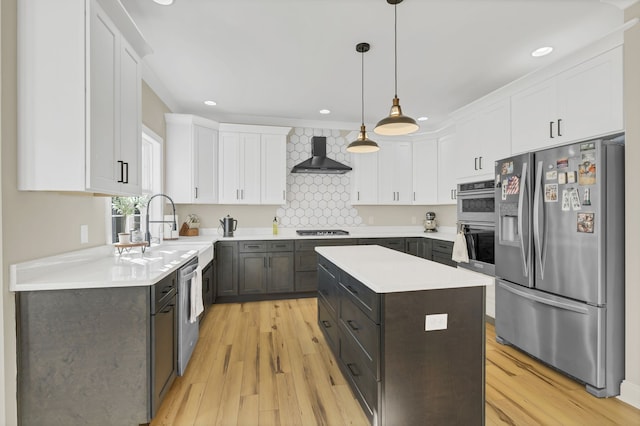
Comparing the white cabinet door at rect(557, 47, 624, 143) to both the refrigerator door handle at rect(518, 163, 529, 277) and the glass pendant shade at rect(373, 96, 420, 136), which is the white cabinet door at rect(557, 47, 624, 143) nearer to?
the refrigerator door handle at rect(518, 163, 529, 277)

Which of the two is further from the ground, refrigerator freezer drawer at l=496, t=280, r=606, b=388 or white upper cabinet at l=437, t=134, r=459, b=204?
white upper cabinet at l=437, t=134, r=459, b=204

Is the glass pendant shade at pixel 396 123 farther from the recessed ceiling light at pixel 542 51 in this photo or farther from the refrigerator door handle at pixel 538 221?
the recessed ceiling light at pixel 542 51

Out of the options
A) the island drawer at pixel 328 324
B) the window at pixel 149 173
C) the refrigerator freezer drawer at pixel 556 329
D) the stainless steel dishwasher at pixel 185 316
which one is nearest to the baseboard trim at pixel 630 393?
the refrigerator freezer drawer at pixel 556 329

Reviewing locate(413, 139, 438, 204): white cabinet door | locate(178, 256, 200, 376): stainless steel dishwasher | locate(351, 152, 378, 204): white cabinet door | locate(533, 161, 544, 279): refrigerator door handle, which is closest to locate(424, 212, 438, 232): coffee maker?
locate(413, 139, 438, 204): white cabinet door

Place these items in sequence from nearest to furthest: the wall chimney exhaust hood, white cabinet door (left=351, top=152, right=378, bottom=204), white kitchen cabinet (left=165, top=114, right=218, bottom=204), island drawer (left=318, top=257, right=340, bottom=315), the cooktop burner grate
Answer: island drawer (left=318, top=257, right=340, bottom=315), white kitchen cabinet (left=165, top=114, right=218, bottom=204), the wall chimney exhaust hood, the cooktop burner grate, white cabinet door (left=351, top=152, right=378, bottom=204)

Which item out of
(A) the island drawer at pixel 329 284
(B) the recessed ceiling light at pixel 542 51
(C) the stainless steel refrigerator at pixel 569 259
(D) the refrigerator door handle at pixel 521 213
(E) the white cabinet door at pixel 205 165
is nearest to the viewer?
(C) the stainless steel refrigerator at pixel 569 259

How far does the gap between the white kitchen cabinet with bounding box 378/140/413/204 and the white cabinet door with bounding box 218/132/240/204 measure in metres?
2.28

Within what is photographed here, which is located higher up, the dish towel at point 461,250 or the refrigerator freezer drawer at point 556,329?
the dish towel at point 461,250

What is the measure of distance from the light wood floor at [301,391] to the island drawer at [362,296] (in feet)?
2.28

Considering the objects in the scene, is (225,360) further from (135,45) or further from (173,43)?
(173,43)

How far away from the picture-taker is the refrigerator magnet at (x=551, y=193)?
2338 millimetres

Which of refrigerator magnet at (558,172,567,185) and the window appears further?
the window

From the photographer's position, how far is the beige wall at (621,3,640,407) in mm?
1950

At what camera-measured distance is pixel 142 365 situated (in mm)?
1673
